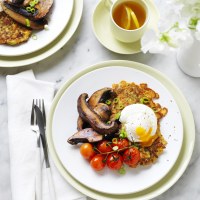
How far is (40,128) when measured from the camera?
5.54 ft

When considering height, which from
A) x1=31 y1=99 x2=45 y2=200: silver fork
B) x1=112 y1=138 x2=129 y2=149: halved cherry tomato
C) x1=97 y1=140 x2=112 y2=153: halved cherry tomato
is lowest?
x1=31 y1=99 x2=45 y2=200: silver fork

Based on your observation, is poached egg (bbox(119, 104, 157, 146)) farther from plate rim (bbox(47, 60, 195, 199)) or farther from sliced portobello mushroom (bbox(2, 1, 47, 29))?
sliced portobello mushroom (bbox(2, 1, 47, 29))

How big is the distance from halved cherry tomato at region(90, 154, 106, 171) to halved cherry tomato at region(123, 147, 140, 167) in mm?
89

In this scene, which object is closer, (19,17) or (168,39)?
(168,39)

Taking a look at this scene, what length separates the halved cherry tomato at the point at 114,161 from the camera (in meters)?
1.55

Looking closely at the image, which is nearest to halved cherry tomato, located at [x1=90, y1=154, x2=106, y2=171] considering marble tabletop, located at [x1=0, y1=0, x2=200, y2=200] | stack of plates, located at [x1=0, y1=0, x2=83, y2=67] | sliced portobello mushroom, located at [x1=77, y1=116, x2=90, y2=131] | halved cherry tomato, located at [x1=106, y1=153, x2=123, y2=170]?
halved cherry tomato, located at [x1=106, y1=153, x2=123, y2=170]

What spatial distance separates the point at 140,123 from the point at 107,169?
0.24 meters

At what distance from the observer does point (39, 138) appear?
66.5 inches

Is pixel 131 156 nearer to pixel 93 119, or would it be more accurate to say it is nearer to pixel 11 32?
pixel 93 119

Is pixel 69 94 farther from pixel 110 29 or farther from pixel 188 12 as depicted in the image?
pixel 188 12

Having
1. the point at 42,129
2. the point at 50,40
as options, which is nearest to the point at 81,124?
the point at 42,129

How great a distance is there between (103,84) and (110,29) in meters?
0.29

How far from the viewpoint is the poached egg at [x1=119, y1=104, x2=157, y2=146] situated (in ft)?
5.19

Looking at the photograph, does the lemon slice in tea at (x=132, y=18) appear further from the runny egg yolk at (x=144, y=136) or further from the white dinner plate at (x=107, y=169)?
the runny egg yolk at (x=144, y=136)
